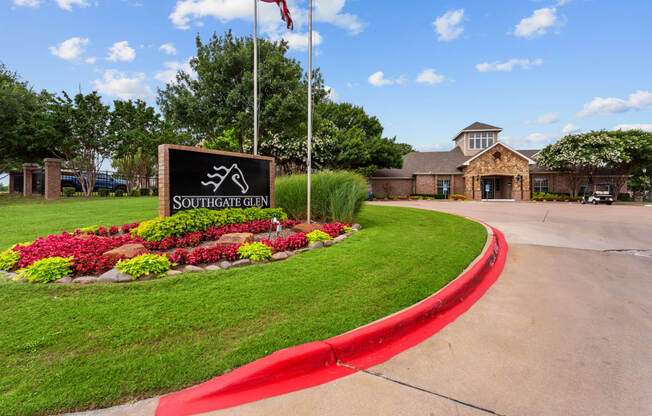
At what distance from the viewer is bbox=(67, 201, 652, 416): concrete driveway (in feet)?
6.63

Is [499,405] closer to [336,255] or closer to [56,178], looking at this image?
[336,255]

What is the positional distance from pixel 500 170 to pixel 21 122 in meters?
41.6

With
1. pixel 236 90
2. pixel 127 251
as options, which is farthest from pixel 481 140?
pixel 127 251

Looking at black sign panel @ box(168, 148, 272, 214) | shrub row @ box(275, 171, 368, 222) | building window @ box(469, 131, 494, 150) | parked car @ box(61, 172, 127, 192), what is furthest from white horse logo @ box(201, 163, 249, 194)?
building window @ box(469, 131, 494, 150)

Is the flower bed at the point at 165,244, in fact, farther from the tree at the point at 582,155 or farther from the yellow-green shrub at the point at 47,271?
the tree at the point at 582,155

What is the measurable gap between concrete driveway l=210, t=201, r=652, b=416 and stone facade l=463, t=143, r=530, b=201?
30.6 meters

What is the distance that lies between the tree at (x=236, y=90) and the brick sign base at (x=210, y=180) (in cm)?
975

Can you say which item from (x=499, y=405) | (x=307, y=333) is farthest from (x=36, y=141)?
(x=499, y=405)

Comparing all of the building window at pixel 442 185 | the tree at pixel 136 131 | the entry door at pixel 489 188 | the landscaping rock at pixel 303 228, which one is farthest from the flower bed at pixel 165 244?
the entry door at pixel 489 188

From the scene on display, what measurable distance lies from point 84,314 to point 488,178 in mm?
38134

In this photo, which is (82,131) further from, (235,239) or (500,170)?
(500,170)

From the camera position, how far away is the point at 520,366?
248cm

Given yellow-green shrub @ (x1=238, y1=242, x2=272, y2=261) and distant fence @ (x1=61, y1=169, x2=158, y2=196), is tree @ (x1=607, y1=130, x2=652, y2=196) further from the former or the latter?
distant fence @ (x1=61, y1=169, x2=158, y2=196)

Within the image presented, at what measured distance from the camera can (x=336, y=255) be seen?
17.3 feet
